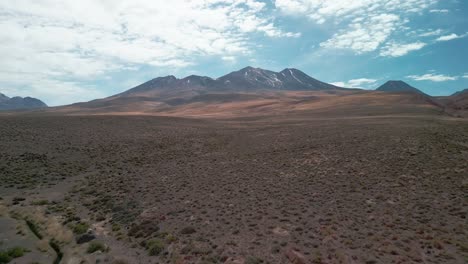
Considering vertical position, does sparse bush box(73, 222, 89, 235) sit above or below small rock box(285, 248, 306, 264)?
above

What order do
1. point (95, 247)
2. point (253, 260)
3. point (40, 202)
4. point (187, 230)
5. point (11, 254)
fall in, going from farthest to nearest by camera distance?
1. point (40, 202)
2. point (187, 230)
3. point (95, 247)
4. point (11, 254)
5. point (253, 260)

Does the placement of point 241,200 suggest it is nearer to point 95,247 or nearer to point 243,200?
point 243,200

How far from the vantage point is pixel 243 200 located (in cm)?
1975

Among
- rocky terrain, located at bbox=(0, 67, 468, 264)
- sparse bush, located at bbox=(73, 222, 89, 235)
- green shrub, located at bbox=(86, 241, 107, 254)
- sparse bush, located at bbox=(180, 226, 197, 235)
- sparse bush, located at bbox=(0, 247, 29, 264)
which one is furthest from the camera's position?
sparse bush, located at bbox=(73, 222, 89, 235)

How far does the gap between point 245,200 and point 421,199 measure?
34.0 feet

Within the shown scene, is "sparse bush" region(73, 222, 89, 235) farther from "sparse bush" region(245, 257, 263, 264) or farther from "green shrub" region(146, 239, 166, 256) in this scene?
"sparse bush" region(245, 257, 263, 264)

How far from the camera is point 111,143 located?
132 feet

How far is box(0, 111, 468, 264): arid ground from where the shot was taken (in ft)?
43.7

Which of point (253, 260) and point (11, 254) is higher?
point (11, 254)

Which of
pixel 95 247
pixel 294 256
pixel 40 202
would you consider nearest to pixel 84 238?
pixel 95 247

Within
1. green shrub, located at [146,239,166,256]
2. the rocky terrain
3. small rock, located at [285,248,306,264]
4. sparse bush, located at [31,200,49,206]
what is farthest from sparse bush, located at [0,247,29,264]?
small rock, located at [285,248,306,264]

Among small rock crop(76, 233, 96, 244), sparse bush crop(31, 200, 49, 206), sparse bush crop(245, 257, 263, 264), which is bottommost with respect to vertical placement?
sparse bush crop(245, 257, 263, 264)

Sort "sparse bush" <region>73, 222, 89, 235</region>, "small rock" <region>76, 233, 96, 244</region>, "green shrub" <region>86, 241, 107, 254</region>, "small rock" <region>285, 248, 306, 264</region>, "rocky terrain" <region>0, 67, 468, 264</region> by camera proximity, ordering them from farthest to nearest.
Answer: "sparse bush" <region>73, 222, 89, 235</region> → "small rock" <region>76, 233, 96, 244</region> → "green shrub" <region>86, 241, 107, 254</region> → "rocky terrain" <region>0, 67, 468, 264</region> → "small rock" <region>285, 248, 306, 264</region>

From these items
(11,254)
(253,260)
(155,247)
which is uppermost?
(11,254)
